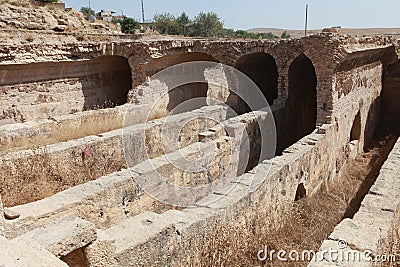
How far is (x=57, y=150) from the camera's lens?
6230mm

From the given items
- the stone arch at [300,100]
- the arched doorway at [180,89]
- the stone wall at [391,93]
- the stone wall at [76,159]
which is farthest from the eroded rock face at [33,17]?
the stone wall at [391,93]

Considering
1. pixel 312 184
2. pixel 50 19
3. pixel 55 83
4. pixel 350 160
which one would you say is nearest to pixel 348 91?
pixel 350 160

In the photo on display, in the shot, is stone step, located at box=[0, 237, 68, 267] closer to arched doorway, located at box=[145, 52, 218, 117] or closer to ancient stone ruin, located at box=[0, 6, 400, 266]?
ancient stone ruin, located at box=[0, 6, 400, 266]

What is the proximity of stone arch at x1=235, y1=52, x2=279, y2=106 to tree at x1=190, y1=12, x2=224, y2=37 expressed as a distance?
30491 millimetres

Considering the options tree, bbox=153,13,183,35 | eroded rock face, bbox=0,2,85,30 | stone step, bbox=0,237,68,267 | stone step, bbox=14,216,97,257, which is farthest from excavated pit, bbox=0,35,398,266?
tree, bbox=153,13,183,35

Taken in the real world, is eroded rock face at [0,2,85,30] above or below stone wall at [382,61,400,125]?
above

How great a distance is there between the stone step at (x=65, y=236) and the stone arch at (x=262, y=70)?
32.0 feet

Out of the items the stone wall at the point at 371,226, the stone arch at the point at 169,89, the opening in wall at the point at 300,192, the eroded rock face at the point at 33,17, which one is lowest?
the opening in wall at the point at 300,192

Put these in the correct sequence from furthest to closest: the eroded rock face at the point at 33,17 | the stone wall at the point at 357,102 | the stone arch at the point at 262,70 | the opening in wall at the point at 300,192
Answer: the eroded rock face at the point at 33,17 → the stone arch at the point at 262,70 → the stone wall at the point at 357,102 → the opening in wall at the point at 300,192

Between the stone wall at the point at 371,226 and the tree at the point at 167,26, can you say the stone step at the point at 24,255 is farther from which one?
the tree at the point at 167,26

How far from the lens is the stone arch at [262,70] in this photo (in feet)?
41.0

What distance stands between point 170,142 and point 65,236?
5.61m

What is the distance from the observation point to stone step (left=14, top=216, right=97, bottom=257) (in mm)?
2895

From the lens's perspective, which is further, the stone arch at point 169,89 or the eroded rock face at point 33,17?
the eroded rock face at point 33,17
